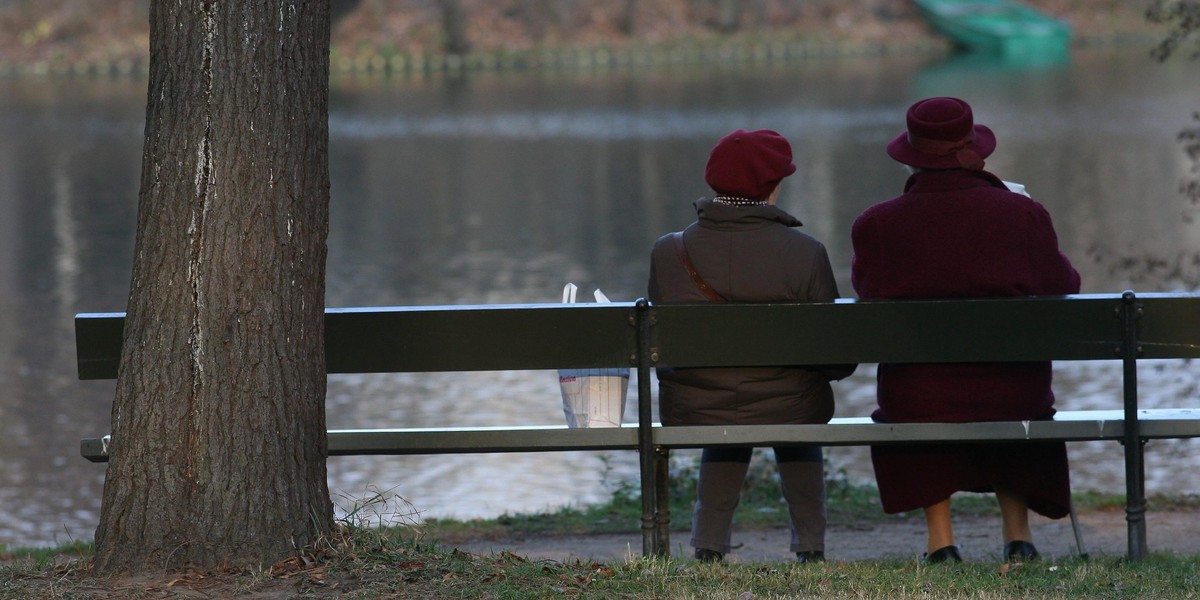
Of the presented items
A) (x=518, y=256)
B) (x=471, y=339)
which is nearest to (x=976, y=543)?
(x=471, y=339)

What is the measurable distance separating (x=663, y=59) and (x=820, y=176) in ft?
83.9

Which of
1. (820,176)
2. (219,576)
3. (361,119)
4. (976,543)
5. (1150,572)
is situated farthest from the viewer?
(361,119)

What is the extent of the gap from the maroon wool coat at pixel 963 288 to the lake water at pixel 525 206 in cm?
181

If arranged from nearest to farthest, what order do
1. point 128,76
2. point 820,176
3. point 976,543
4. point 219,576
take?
point 219,576, point 976,543, point 820,176, point 128,76

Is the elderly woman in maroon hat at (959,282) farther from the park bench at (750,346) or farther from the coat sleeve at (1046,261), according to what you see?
the park bench at (750,346)

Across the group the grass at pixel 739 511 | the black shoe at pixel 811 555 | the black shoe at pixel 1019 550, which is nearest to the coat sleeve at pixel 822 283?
the black shoe at pixel 811 555

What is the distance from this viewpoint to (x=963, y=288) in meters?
Answer: 4.74

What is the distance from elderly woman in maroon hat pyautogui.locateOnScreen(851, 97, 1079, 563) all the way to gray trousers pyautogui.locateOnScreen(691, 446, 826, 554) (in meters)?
0.24

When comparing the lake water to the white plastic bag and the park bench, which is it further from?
the white plastic bag

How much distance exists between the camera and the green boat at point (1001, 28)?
47.3 metres

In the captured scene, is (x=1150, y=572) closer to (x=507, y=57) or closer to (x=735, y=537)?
(x=735, y=537)

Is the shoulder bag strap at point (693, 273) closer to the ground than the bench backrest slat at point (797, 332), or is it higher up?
higher up

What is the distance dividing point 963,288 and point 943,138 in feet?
1.50

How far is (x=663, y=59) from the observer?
45.1 m
